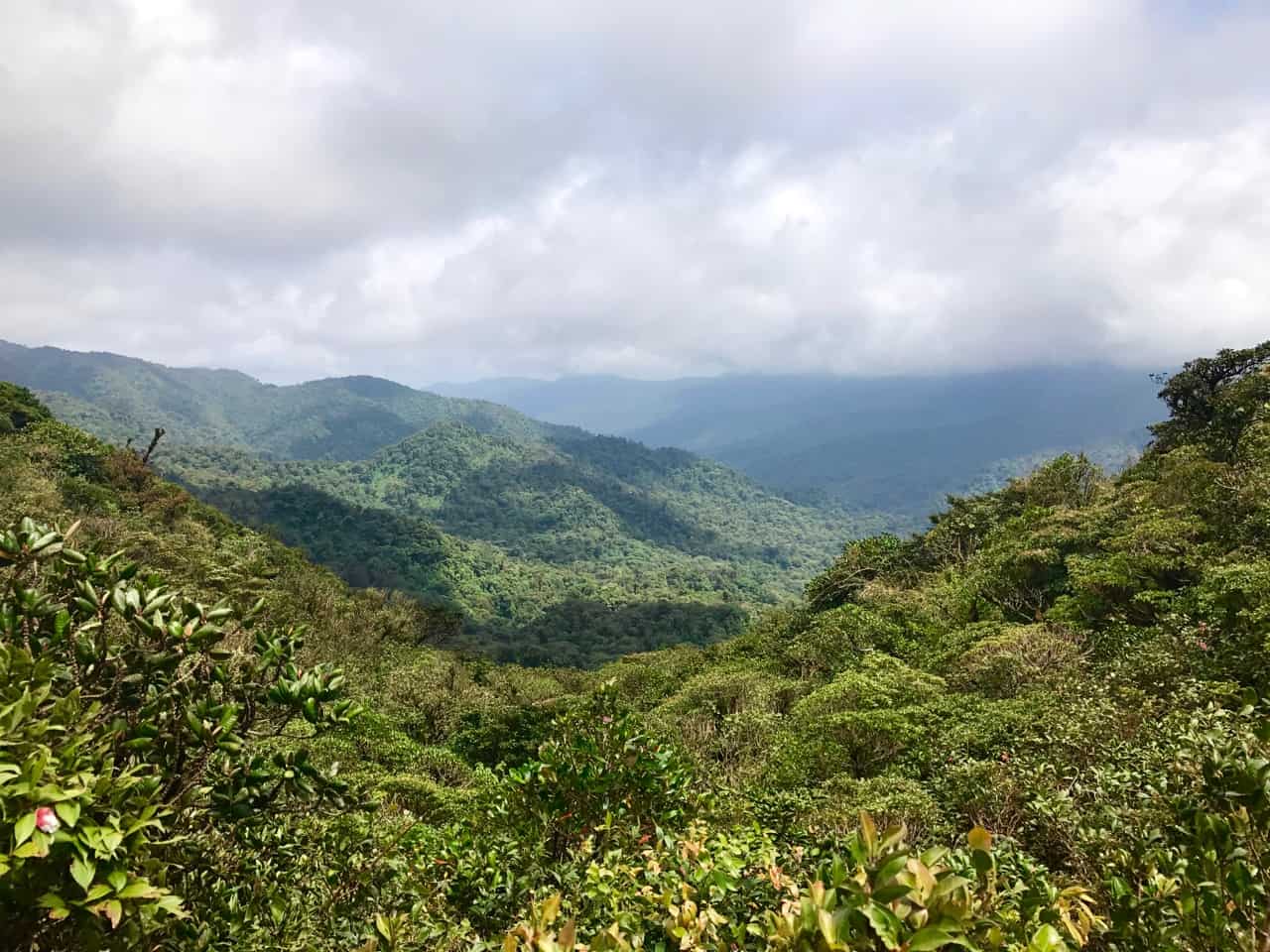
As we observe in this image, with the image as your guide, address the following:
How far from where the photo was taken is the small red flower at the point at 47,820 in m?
1.86

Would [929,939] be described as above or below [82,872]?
above

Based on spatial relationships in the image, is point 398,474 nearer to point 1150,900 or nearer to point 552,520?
point 552,520

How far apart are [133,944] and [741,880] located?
2.48 m

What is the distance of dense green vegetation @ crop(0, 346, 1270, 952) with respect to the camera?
79.9 inches

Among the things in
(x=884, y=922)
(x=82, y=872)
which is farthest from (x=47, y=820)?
(x=884, y=922)

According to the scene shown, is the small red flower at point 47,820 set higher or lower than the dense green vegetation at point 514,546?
higher

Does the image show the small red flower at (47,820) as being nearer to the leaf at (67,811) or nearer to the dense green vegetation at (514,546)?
the leaf at (67,811)

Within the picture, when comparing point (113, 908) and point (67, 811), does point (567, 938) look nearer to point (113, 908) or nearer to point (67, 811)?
point (113, 908)

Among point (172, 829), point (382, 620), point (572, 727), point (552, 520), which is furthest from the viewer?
point (552, 520)

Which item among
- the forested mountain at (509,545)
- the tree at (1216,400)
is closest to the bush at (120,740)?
the tree at (1216,400)

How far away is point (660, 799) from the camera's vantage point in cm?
478

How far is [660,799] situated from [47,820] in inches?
147

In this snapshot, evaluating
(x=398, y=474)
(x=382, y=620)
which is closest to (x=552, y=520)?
(x=398, y=474)

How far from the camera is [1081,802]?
7102 millimetres
